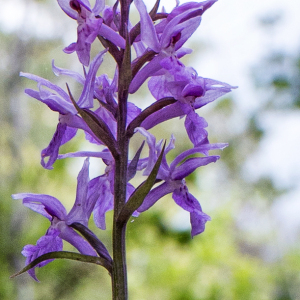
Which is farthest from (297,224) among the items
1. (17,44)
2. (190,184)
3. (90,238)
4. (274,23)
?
(90,238)

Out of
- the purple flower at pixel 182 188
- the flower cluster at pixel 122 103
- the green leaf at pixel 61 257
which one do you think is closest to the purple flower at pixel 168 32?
the flower cluster at pixel 122 103

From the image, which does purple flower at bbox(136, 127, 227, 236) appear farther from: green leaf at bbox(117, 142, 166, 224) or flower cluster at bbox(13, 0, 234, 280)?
green leaf at bbox(117, 142, 166, 224)

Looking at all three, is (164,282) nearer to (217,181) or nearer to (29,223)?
(29,223)

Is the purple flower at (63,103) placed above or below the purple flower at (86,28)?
below

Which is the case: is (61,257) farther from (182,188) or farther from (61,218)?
(182,188)

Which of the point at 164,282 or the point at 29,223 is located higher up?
the point at 29,223

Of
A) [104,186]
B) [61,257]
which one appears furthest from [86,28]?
[61,257]

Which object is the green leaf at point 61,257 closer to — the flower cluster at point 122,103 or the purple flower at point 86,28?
the flower cluster at point 122,103
